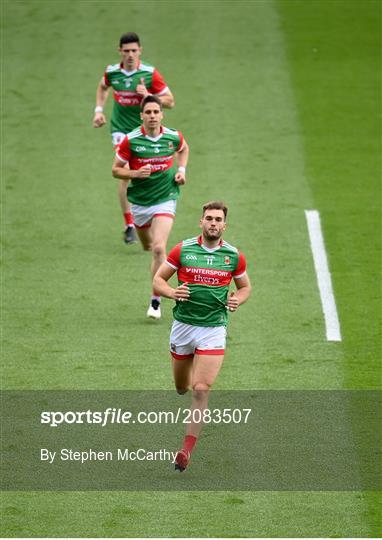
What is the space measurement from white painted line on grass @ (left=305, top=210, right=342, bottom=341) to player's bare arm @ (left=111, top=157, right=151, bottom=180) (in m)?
3.33

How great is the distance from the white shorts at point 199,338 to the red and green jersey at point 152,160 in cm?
426

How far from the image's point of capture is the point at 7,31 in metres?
31.7

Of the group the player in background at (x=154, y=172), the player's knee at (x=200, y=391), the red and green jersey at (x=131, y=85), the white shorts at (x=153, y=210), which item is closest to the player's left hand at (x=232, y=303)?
the player's knee at (x=200, y=391)

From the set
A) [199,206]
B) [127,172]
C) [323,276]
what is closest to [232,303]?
[127,172]

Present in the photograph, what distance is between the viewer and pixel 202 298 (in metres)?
14.9

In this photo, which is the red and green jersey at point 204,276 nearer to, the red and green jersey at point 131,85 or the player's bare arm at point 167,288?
the player's bare arm at point 167,288

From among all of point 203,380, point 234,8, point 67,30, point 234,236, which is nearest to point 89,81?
point 67,30

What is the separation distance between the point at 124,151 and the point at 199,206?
5732 millimetres

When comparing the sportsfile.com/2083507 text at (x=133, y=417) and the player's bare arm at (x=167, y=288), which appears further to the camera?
the sportsfile.com/2083507 text at (x=133, y=417)

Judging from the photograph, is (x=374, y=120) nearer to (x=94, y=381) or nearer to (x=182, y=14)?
(x=182, y=14)

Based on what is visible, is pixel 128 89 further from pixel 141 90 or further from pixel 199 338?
pixel 199 338

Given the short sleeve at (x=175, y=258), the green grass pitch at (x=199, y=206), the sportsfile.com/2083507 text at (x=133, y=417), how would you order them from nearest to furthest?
the green grass pitch at (x=199, y=206) < the short sleeve at (x=175, y=258) < the sportsfile.com/2083507 text at (x=133, y=417)

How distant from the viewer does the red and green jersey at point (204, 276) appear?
1489 centimetres

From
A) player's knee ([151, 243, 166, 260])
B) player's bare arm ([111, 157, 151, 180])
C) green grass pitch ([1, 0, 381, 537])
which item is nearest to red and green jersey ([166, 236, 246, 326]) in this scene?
green grass pitch ([1, 0, 381, 537])
